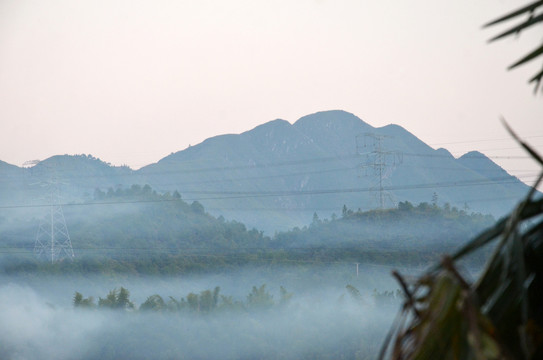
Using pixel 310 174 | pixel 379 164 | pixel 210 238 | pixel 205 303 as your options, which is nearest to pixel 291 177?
pixel 310 174

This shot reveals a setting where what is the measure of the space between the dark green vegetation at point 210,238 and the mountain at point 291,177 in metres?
6.10

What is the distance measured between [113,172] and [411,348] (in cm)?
6345

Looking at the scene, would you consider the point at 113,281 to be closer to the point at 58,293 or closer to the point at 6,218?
the point at 58,293

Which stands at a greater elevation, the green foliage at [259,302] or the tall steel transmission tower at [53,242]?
the tall steel transmission tower at [53,242]

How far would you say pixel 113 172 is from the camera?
63.1 metres

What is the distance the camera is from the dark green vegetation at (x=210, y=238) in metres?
37.0

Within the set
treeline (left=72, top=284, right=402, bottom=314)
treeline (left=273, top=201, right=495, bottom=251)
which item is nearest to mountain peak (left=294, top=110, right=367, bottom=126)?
treeline (left=273, top=201, right=495, bottom=251)

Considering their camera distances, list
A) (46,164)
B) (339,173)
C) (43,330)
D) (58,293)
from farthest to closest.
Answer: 1. (339,173)
2. (58,293)
3. (43,330)
4. (46,164)

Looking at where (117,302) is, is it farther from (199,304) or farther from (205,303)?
(205,303)

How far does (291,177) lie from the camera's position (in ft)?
216

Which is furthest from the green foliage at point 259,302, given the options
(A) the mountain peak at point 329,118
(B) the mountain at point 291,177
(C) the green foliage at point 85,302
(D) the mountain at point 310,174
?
(A) the mountain peak at point 329,118

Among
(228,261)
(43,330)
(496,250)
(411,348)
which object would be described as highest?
(496,250)

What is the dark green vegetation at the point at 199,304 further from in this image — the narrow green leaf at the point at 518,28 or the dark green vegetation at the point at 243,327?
the narrow green leaf at the point at 518,28

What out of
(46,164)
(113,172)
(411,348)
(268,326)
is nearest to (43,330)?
(46,164)
